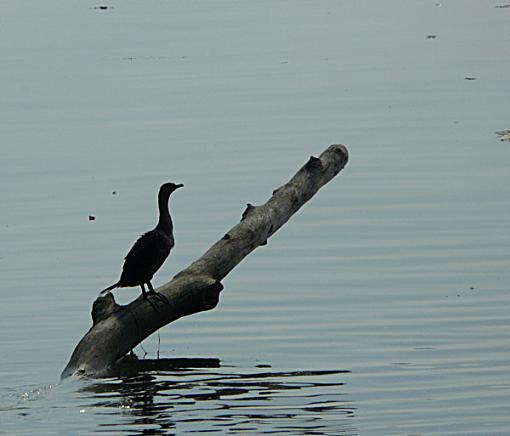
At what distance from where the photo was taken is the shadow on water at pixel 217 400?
928 centimetres

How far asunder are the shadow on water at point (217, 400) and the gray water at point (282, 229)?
0.02 m

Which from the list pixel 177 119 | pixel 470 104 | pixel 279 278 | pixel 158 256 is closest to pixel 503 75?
pixel 470 104

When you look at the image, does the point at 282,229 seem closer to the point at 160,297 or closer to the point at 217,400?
the point at 160,297

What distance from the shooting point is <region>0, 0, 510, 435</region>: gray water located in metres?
9.91

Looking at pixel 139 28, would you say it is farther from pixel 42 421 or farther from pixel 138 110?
pixel 42 421

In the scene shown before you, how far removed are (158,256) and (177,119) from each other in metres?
9.16

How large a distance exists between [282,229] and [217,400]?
16.4 ft

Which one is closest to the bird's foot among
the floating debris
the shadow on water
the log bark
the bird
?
the log bark

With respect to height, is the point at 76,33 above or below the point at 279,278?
above

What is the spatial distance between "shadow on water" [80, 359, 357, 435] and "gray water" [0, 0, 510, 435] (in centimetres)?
2

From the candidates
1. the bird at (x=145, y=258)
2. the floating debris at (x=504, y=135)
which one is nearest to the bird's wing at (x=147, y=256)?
the bird at (x=145, y=258)

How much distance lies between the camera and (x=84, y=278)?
13.3 m

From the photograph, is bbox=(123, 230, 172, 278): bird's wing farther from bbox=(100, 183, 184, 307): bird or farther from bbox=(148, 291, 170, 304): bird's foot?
bbox=(148, 291, 170, 304): bird's foot

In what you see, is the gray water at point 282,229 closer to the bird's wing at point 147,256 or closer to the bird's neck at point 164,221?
the bird's wing at point 147,256
